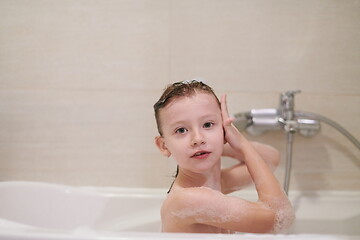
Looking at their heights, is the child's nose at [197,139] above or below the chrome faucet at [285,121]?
above

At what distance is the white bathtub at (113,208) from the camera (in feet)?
3.36

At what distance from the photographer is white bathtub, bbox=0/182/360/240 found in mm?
1023

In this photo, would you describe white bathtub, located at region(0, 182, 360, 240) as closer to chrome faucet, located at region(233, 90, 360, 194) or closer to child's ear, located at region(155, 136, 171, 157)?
chrome faucet, located at region(233, 90, 360, 194)

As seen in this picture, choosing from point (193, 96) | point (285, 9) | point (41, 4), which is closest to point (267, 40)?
point (285, 9)

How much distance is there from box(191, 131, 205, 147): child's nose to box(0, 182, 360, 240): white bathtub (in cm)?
37

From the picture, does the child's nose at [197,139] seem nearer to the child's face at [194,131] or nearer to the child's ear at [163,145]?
the child's face at [194,131]

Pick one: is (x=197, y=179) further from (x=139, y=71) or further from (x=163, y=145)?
(x=139, y=71)

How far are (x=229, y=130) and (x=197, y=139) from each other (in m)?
0.12

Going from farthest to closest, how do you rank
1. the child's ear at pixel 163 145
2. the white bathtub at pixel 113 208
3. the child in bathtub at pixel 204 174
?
the white bathtub at pixel 113 208 < the child's ear at pixel 163 145 < the child in bathtub at pixel 204 174

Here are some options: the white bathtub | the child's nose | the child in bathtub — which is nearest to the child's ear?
the child in bathtub

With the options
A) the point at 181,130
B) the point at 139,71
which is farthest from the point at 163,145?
the point at 139,71

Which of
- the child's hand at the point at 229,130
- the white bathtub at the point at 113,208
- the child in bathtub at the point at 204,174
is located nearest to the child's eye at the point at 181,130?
the child in bathtub at the point at 204,174

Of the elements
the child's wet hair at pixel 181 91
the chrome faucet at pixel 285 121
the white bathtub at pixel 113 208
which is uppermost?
the child's wet hair at pixel 181 91

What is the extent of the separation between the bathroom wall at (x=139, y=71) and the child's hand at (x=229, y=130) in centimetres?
27
